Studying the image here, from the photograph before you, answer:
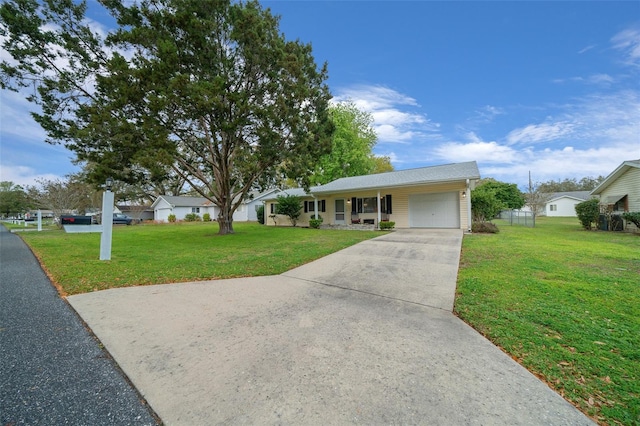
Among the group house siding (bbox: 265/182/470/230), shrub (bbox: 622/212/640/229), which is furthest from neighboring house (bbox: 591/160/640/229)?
house siding (bbox: 265/182/470/230)

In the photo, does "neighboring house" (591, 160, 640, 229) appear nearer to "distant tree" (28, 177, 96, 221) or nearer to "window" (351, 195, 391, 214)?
"window" (351, 195, 391, 214)

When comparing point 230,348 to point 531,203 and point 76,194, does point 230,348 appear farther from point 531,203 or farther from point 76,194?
point 531,203

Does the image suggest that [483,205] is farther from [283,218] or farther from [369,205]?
[283,218]

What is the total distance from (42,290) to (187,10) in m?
10.6

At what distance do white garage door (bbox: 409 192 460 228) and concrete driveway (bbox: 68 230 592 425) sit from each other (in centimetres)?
1079

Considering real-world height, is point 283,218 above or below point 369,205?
below

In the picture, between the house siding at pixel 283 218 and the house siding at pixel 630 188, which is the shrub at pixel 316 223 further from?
the house siding at pixel 630 188

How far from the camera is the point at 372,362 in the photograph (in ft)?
7.77

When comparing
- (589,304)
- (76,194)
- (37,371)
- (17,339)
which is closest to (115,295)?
(17,339)

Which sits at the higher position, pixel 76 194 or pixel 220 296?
pixel 76 194

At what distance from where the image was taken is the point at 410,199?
605 inches

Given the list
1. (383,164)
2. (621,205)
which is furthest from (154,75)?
(383,164)

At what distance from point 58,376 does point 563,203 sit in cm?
5756

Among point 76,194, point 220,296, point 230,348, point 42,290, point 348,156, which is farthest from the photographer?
point 348,156
